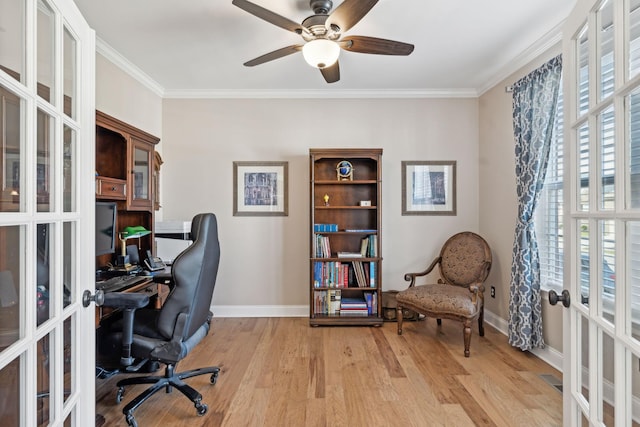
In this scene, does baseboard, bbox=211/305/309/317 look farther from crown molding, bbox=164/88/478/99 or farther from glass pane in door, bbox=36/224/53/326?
glass pane in door, bbox=36/224/53/326

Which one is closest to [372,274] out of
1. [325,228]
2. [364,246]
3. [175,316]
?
[364,246]

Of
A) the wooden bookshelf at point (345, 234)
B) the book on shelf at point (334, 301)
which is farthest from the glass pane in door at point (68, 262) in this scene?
the book on shelf at point (334, 301)

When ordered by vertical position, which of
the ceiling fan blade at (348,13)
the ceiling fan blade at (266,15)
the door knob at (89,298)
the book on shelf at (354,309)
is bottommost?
the book on shelf at (354,309)

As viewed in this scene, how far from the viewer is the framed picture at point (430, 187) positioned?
3928mm

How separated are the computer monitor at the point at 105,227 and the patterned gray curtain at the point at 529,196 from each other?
3.28 meters

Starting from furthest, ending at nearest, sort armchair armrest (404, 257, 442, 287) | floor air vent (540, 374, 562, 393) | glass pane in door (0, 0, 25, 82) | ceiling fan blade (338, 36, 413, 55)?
1. armchair armrest (404, 257, 442, 287)
2. floor air vent (540, 374, 562, 393)
3. ceiling fan blade (338, 36, 413, 55)
4. glass pane in door (0, 0, 25, 82)

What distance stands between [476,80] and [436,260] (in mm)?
1976

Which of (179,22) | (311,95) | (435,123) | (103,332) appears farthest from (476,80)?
(103,332)

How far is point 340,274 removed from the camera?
3.68 meters

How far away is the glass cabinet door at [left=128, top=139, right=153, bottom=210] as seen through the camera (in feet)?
8.85

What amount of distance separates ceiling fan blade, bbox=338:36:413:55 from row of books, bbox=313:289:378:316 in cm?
239

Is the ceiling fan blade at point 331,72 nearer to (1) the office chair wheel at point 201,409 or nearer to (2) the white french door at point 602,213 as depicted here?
(2) the white french door at point 602,213

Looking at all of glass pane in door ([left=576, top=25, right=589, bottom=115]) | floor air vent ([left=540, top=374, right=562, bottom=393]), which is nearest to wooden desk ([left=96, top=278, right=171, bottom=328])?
glass pane in door ([left=576, top=25, right=589, bottom=115])

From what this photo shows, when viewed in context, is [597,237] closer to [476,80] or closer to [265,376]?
[265,376]
